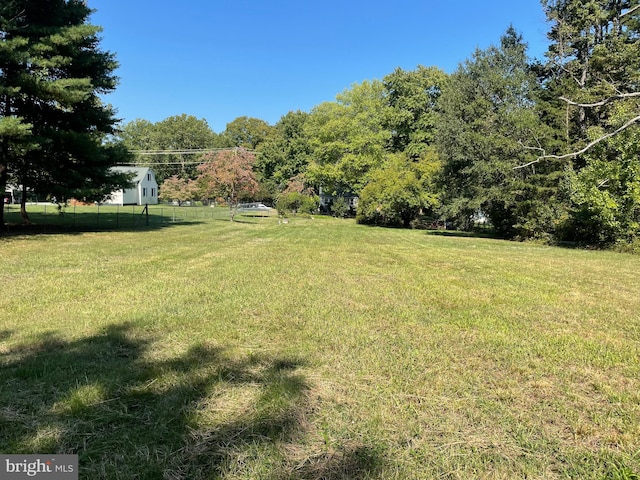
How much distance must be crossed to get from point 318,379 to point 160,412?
1202 millimetres

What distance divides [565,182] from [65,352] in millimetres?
19628

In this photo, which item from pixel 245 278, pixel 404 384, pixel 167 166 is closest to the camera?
pixel 404 384

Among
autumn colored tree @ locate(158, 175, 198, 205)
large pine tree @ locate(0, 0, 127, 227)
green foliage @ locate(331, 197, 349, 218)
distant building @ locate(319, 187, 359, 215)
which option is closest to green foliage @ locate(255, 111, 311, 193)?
distant building @ locate(319, 187, 359, 215)

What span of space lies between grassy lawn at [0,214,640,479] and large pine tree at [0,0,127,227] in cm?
1048

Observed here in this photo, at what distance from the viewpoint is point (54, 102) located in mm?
16062

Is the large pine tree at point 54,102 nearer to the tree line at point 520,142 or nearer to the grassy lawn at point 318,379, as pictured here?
the tree line at point 520,142

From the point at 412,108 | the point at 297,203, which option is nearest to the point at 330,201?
the point at 297,203

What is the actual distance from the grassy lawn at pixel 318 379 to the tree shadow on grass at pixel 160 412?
0.04 feet

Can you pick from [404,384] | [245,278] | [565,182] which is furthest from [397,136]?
[404,384]

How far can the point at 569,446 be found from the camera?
7.61 feet

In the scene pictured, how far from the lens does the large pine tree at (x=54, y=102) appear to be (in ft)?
44.3

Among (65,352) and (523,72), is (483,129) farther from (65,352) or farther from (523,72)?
(65,352)

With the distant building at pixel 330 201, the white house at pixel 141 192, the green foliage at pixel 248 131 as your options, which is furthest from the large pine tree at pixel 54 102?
the green foliage at pixel 248 131

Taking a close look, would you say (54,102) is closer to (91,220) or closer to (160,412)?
(91,220)
